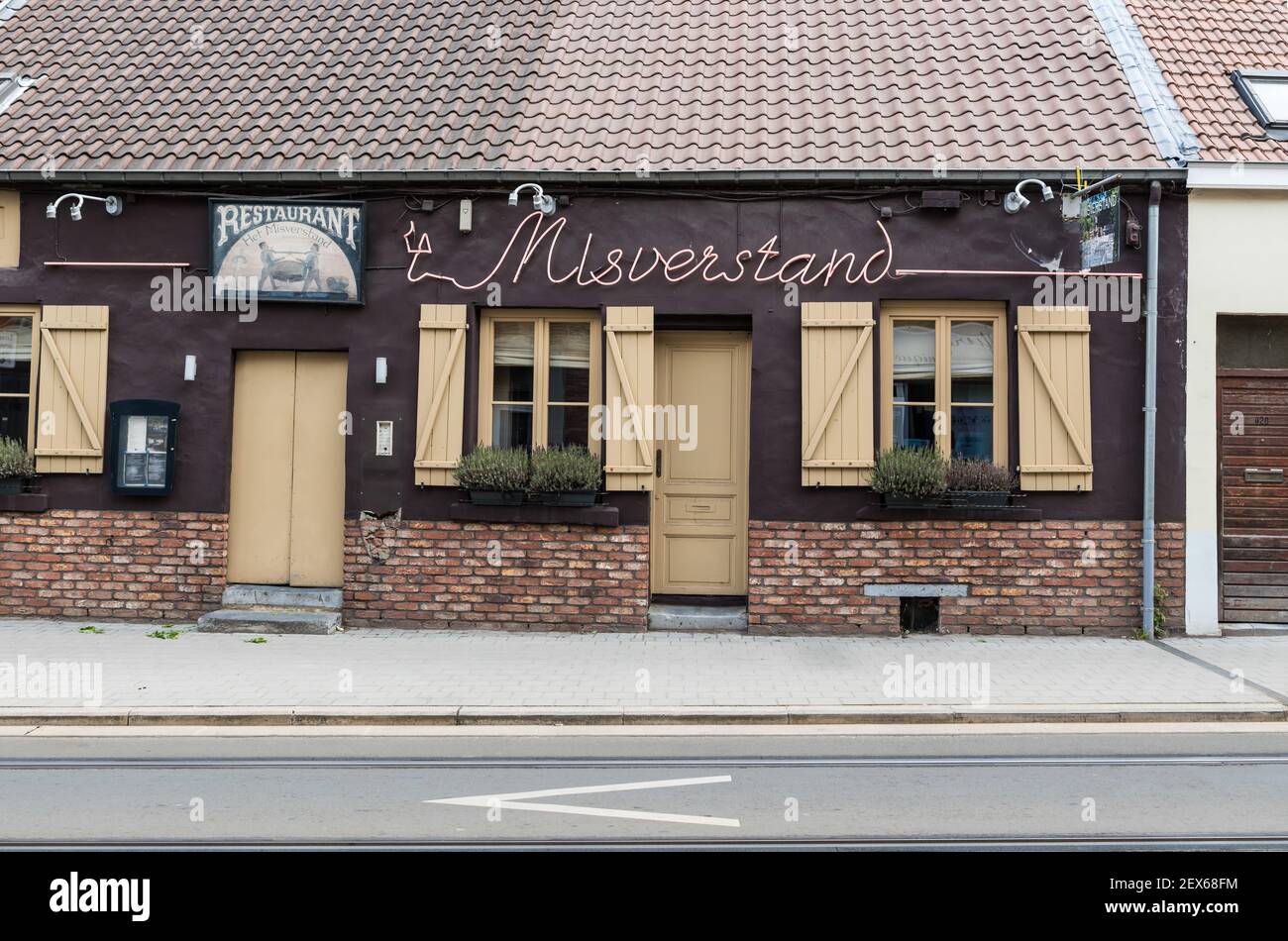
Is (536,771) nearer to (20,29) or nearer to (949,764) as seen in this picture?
(949,764)

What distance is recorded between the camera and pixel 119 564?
10.9 m

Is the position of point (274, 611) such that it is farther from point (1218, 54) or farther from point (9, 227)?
point (1218, 54)

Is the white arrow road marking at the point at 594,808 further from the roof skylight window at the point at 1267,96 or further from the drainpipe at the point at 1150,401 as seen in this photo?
the roof skylight window at the point at 1267,96

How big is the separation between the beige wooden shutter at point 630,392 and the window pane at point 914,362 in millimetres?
2506

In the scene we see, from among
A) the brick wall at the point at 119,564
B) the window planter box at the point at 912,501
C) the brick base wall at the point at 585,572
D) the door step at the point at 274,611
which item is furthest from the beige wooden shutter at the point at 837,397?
the brick wall at the point at 119,564

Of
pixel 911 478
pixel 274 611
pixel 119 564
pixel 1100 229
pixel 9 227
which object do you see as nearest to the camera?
pixel 1100 229

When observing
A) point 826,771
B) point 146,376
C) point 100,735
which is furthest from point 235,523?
point 826,771

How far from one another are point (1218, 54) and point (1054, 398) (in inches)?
199

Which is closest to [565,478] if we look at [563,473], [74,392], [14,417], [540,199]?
[563,473]

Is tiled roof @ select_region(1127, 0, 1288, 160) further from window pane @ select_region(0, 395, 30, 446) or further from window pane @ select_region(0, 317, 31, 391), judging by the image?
window pane @ select_region(0, 395, 30, 446)

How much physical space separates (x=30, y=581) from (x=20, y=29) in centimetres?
747

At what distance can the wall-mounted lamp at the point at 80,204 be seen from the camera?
10.9m

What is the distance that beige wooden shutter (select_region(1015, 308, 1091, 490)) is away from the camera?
10.3 metres

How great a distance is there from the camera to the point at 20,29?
44.7 ft
